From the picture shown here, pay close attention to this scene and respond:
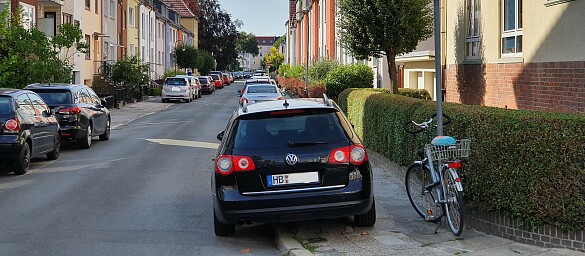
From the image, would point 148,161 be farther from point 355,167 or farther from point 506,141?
point 506,141

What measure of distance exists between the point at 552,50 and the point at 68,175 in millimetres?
8319

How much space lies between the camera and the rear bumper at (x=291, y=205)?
7289mm

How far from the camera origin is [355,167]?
746 centimetres

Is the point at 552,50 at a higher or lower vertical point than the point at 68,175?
higher

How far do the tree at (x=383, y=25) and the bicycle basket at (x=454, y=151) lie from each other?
379 inches

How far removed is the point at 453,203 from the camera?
729cm

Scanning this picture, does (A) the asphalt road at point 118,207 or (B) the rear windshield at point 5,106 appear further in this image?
(B) the rear windshield at point 5,106

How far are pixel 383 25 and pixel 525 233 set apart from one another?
10.6 m

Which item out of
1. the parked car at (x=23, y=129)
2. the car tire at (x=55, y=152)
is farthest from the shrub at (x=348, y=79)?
the parked car at (x=23, y=129)

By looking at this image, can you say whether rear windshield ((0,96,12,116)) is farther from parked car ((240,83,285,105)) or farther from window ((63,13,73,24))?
window ((63,13,73,24))

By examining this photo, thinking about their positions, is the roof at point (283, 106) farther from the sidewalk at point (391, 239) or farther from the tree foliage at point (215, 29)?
the tree foliage at point (215, 29)

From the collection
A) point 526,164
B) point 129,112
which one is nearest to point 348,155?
point 526,164

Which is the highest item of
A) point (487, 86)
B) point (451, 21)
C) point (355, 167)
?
point (451, 21)

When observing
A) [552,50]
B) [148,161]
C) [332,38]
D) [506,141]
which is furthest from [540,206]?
[332,38]
